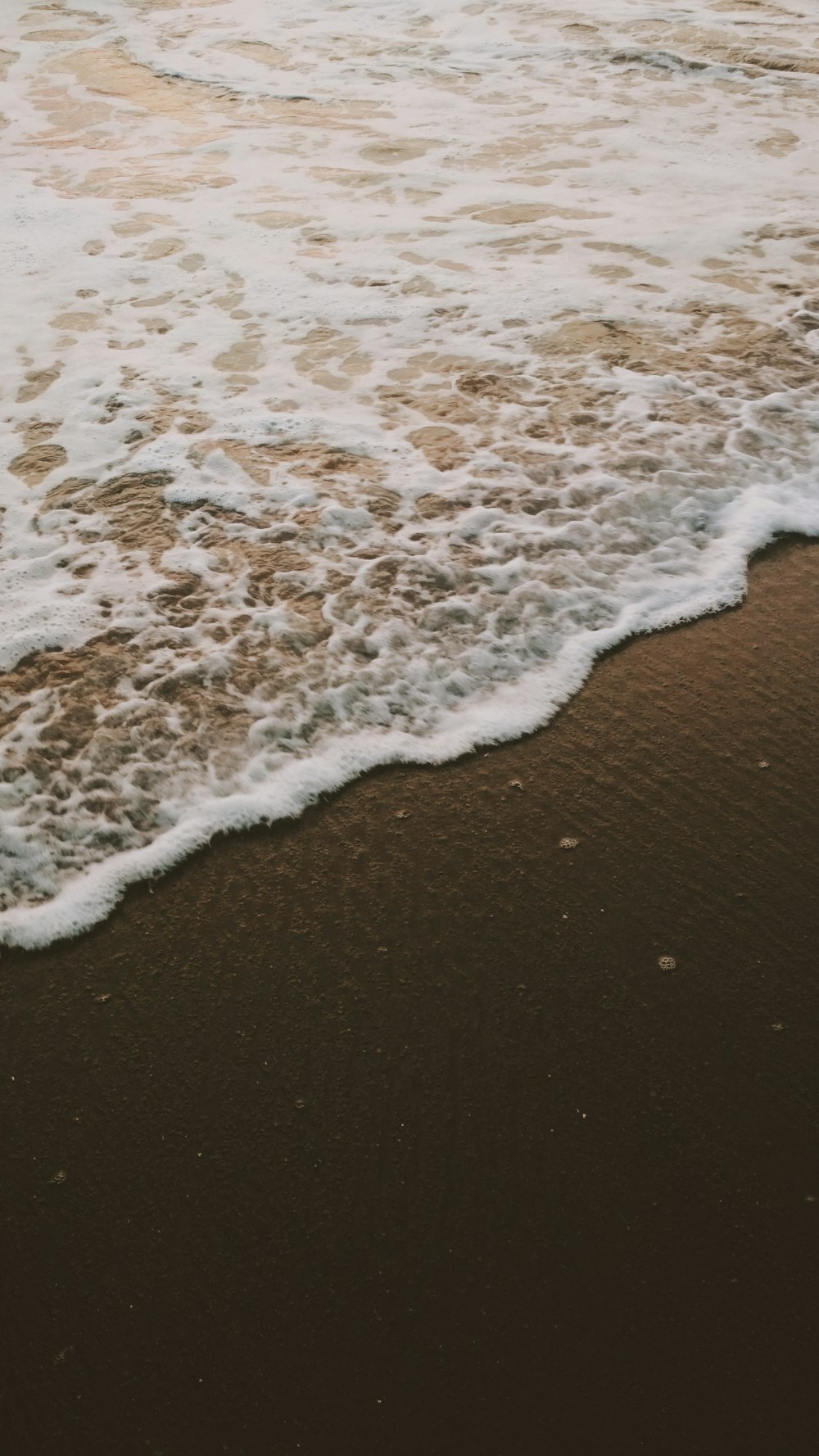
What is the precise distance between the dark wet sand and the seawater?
32 cm

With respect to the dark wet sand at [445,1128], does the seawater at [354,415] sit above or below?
above

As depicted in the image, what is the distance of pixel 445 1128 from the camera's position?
1883mm

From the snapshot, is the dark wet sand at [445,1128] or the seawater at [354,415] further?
the seawater at [354,415]

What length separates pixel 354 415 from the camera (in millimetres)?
4000

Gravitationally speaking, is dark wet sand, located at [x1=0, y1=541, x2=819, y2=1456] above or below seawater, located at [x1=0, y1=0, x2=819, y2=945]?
below

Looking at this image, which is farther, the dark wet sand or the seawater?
the seawater

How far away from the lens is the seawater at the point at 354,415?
2.74m

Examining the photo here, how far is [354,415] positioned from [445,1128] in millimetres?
2882

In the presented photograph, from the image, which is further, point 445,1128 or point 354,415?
point 354,415

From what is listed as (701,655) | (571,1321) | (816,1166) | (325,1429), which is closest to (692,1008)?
(816,1166)

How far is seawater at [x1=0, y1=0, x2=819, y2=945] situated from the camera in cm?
274

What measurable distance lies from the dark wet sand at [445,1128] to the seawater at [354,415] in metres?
0.32

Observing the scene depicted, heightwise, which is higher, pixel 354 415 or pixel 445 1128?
pixel 354 415

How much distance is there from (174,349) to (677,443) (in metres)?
2.21
